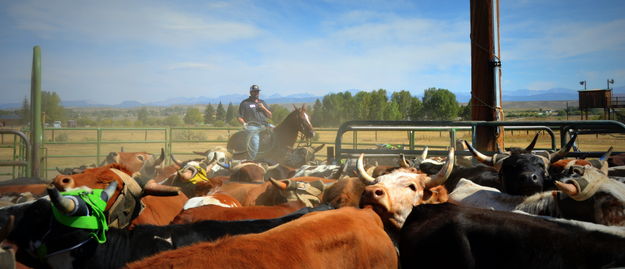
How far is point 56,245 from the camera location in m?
2.44

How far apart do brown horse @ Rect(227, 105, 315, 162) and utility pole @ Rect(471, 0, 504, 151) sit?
6634 millimetres

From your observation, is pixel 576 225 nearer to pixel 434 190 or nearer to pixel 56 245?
pixel 434 190

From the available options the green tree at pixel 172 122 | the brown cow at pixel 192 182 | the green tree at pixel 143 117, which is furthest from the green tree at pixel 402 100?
the brown cow at pixel 192 182

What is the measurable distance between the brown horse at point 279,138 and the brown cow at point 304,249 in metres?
9.95

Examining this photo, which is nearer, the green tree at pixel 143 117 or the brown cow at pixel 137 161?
the brown cow at pixel 137 161

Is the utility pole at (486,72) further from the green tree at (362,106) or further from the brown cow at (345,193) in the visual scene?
the green tree at (362,106)

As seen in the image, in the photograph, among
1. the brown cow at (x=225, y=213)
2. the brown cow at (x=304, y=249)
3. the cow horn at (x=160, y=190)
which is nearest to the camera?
the brown cow at (x=304, y=249)

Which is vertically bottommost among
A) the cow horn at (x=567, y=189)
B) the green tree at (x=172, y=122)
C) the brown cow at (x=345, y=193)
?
the brown cow at (x=345, y=193)

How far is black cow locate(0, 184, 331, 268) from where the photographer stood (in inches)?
96.2

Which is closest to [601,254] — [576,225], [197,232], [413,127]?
[576,225]

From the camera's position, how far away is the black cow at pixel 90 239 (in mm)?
2443

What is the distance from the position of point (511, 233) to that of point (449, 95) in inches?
2165

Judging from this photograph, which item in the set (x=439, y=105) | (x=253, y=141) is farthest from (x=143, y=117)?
(x=253, y=141)

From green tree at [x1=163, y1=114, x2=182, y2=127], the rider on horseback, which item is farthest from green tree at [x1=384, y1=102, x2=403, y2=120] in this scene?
the rider on horseback
